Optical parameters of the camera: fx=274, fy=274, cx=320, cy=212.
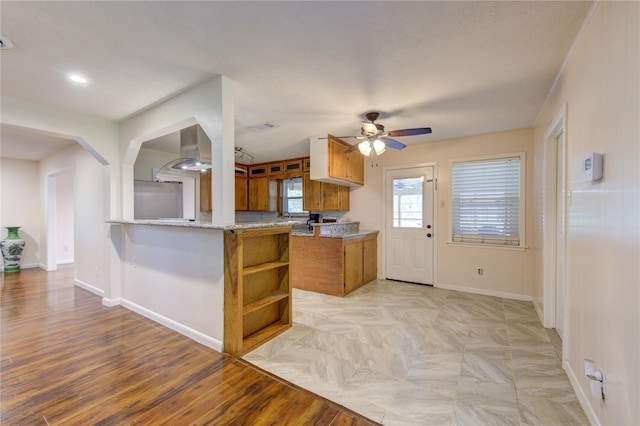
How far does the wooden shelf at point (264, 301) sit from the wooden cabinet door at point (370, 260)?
2065mm

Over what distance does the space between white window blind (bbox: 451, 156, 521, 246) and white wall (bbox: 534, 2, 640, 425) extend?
6.94 ft

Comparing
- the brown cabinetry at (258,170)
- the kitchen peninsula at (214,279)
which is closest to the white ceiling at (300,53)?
the kitchen peninsula at (214,279)

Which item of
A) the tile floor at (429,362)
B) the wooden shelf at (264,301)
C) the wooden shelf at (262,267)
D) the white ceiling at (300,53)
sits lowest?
the tile floor at (429,362)

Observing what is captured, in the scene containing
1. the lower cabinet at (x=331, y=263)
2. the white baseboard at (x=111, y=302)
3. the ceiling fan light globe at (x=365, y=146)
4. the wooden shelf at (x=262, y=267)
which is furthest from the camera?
the lower cabinet at (x=331, y=263)

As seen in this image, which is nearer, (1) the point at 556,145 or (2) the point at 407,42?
(2) the point at 407,42

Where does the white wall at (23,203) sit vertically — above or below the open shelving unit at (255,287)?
above

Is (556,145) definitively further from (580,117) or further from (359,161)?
(359,161)

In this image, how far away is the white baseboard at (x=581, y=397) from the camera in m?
1.61

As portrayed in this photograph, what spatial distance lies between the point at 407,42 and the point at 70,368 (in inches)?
143

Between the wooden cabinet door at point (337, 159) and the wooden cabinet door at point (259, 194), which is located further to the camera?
the wooden cabinet door at point (259, 194)

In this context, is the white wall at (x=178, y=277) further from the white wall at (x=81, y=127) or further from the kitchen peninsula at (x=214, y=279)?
the white wall at (x=81, y=127)

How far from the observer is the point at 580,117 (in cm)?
188

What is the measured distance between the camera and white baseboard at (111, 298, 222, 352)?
259cm

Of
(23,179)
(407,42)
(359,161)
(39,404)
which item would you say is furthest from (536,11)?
(23,179)
